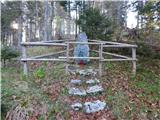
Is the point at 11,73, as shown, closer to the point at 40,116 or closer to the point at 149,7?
the point at 40,116

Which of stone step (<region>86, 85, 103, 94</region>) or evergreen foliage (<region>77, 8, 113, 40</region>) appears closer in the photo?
stone step (<region>86, 85, 103, 94</region>)

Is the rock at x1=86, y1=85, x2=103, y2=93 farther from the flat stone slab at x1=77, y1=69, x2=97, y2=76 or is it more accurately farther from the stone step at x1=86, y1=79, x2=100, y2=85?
the flat stone slab at x1=77, y1=69, x2=97, y2=76

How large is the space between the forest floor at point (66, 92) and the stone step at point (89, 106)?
0.12 m

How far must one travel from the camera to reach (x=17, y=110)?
672 cm

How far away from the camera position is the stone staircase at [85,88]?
696cm

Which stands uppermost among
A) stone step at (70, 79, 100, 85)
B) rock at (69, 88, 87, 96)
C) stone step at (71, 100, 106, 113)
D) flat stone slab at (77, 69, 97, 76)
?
flat stone slab at (77, 69, 97, 76)

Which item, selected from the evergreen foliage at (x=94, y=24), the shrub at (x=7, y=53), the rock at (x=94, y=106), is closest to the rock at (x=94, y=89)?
the rock at (x=94, y=106)

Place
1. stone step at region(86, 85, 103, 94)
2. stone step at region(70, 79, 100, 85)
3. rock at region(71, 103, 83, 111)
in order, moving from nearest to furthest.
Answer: rock at region(71, 103, 83, 111) → stone step at region(86, 85, 103, 94) → stone step at region(70, 79, 100, 85)

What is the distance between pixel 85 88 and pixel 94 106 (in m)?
1.05

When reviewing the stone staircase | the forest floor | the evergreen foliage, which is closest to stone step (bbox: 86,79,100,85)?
the stone staircase

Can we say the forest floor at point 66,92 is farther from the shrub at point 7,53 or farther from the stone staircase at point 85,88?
the shrub at point 7,53

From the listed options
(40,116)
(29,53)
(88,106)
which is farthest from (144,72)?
(29,53)

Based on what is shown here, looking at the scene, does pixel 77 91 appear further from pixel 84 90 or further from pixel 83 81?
pixel 83 81

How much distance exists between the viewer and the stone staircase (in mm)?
6957
